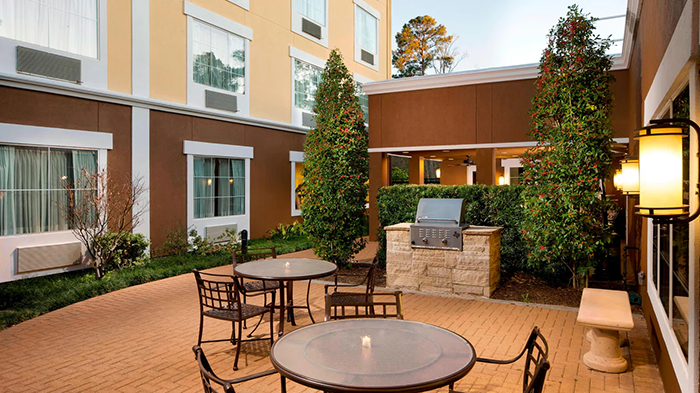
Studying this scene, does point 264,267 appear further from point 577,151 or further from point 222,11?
point 222,11

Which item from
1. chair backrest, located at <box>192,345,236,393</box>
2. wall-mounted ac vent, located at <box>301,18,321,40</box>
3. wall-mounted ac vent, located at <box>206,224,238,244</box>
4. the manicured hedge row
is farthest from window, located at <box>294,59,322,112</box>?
chair backrest, located at <box>192,345,236,393</box>

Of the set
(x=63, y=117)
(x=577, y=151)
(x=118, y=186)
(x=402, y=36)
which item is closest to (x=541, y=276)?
(x=577, y=151)

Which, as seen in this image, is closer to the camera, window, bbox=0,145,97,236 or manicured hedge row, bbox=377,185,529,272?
Answer: manicured hedge row, bbox=377,185,529,272

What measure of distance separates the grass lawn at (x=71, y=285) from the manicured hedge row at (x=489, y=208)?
465cm

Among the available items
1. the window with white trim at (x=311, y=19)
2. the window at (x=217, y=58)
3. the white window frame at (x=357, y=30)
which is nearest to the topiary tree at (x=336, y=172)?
the window at (x=217, y=58)

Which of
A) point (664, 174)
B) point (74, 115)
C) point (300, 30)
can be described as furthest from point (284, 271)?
point (300, 30)

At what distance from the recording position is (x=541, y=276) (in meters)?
8.53

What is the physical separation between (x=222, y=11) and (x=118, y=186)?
6.01 metres

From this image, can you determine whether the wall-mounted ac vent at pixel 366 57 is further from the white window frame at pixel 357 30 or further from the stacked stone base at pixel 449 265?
the stacked stone base at pixel 449 265

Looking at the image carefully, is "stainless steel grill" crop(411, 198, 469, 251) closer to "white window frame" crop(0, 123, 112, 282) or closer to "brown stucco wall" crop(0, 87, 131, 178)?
"white window frame" crop(0, 123, 112, 282)

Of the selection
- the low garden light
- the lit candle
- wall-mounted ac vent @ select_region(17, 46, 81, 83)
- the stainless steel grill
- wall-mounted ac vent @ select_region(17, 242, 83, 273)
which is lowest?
wall-mounted ac vent @ select_region(17, 242, 83, 273)

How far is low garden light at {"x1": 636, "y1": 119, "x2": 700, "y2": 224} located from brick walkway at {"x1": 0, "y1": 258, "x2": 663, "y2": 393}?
2380 millimetres

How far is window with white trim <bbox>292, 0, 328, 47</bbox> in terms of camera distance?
1606 cm

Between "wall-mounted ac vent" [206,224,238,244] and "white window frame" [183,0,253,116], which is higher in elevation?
"white window frame" [183,0,253,116]
